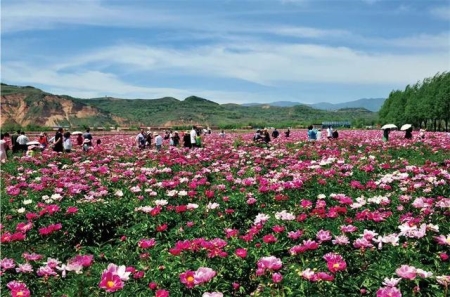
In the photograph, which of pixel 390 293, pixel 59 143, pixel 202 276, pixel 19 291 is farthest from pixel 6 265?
pixel 59 143

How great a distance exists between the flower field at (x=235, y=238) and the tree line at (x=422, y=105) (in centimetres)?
5016

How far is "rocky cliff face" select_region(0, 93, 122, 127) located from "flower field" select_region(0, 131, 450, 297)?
125887mm

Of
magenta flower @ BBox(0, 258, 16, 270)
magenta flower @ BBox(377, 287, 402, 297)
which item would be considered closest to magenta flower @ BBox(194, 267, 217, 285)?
magenta flower @ BBox(377, 287, 402, 297)

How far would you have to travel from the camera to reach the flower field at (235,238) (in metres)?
3.38

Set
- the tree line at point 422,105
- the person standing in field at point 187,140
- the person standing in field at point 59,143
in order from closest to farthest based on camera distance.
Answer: the person standing in field at point 59,143
the person standing in field at point 187,140
the tree line at point 422,105

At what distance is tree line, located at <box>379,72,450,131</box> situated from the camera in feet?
175

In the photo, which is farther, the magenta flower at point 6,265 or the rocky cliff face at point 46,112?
the rocky cliff face at point 46,112

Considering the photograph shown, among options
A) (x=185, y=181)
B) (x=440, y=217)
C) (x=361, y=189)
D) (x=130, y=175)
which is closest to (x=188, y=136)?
(x=130, y=175)

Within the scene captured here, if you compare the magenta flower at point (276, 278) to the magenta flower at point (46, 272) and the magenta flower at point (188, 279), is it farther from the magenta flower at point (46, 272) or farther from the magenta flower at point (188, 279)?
the magenta flower at point (46, 272)

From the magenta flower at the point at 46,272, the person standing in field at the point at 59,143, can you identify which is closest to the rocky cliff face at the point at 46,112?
the person standing in field at the point at 59,143

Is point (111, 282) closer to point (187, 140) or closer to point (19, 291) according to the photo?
point (19, 291)

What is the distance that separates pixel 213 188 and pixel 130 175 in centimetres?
235

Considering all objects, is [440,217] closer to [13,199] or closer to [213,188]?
[213,188]

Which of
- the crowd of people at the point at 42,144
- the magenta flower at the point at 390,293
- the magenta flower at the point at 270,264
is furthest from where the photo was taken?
the crowd of people at the point at 42,144
